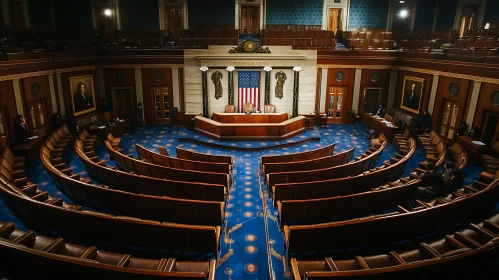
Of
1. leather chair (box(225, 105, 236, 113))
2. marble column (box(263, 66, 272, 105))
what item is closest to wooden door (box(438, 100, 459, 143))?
marble column (box(263, 66, 272, 105))

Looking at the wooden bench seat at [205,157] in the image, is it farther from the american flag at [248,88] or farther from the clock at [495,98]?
the clock at [495,98]

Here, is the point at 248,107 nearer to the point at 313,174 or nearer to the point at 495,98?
the point at 313,174

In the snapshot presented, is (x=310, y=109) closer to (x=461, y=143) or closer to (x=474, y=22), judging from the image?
(x=461, y=143)

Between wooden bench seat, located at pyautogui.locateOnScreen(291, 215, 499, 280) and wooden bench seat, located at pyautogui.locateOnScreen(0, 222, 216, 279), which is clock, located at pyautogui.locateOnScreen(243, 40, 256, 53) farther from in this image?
wooden bench seat, located at pyautogui.locateOnScreen(0, 222, 216, 279)

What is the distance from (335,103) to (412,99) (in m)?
3.35

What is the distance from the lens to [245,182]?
808 cm

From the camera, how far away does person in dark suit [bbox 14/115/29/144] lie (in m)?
9.75

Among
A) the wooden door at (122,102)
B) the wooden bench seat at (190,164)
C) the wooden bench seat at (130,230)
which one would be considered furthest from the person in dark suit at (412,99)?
the wooden door at (122,102)

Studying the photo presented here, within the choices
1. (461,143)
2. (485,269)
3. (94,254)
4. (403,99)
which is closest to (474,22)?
(403,99)

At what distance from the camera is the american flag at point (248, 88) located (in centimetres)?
1441

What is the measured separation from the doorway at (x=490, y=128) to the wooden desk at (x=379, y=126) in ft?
9.42

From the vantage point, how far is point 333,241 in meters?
4.50

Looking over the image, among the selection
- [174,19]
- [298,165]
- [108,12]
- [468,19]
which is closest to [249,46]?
[174,19]

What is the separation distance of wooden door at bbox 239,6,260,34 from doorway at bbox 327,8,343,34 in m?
4.22
